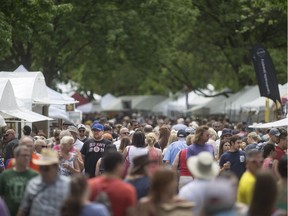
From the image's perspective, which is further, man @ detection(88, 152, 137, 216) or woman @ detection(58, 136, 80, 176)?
woman @ detection(58, 136, 80, 176)

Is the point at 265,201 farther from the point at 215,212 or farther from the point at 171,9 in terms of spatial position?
the point at 171,9

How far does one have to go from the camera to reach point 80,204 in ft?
28.1

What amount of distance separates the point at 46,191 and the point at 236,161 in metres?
6.08

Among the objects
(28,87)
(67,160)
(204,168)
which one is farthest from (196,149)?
(28,87)

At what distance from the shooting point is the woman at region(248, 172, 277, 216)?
28.2 feet

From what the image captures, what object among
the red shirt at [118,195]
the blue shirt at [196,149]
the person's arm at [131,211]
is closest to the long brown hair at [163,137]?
the blue shirt at [196,149]

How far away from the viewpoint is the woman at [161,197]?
8.84 m

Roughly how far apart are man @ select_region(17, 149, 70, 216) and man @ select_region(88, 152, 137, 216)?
1.28 ft

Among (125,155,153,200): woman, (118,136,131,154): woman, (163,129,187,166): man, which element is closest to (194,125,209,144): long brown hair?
(163,129,187,166): man

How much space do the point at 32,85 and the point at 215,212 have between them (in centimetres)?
1841

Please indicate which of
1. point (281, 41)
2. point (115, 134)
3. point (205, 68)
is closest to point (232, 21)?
point (281, 41)

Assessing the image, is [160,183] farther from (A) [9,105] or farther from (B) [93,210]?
(A) [9,105]

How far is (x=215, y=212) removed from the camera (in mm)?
7457

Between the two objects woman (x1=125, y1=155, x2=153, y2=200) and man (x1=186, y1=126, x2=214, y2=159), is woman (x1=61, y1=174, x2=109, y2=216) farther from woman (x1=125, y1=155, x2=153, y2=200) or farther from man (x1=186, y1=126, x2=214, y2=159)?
man (x1=186, y1=126, x2=214, y2=159)
